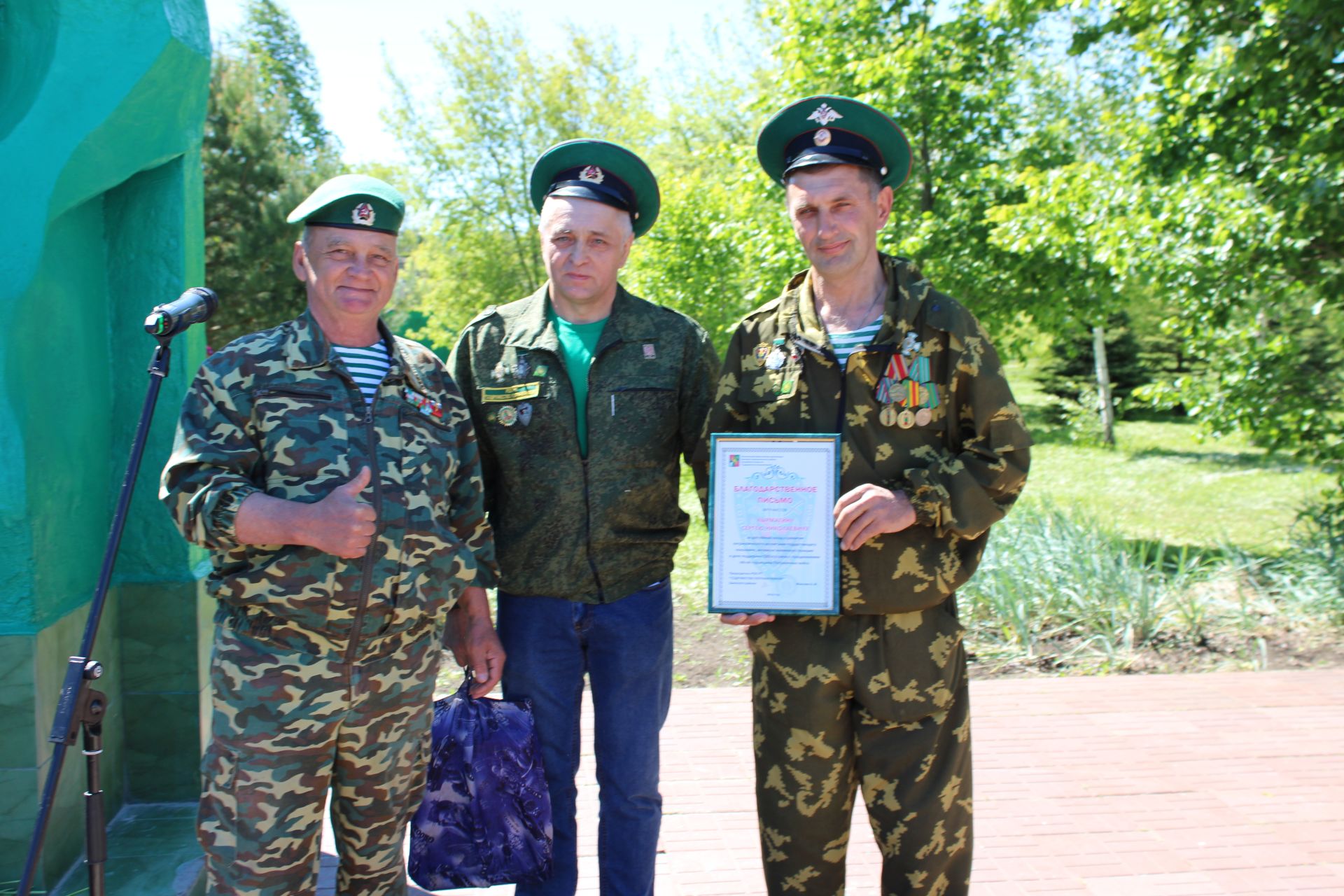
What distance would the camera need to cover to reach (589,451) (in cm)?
311

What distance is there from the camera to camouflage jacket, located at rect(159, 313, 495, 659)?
2.49m

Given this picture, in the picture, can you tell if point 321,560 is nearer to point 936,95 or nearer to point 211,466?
point 211,466

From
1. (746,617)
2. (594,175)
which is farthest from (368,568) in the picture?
(594,175)

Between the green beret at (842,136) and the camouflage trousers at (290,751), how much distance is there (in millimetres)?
1738

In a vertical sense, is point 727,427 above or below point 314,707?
above

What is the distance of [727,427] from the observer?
2.99m

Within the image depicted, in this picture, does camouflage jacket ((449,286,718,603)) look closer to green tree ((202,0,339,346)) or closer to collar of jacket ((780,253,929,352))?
collar of jacket ((780,253,929,352))

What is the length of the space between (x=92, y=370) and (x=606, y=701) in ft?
6.73

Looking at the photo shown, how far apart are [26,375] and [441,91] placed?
2509 cm

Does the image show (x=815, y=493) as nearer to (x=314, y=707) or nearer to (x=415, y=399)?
(x=415, y=399)

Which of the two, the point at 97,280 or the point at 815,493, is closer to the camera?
the point at 815,493

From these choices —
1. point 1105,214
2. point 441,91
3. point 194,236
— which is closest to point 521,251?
point 441,91

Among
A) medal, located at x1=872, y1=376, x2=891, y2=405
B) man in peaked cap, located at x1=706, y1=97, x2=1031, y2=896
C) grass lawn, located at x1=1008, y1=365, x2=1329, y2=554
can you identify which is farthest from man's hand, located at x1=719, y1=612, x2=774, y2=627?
grass lawn, located at x1=1008, y1=365, x2=1329, y2=554

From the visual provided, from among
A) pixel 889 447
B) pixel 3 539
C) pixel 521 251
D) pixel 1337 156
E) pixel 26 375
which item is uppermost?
pixel 521 251
